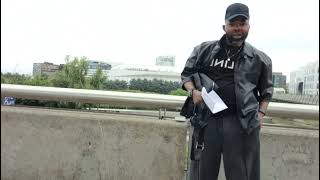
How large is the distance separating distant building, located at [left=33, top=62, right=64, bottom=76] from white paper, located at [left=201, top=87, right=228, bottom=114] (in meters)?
2.71

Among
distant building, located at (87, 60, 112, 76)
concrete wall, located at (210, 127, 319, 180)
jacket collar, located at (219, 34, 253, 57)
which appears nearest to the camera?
jacket collar, located at (219, 34, 253, 57)

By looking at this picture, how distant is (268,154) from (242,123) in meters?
1.22

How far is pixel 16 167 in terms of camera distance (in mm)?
5227

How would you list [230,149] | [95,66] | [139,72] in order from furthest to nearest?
[95,66]
[139,72]
[230,149]

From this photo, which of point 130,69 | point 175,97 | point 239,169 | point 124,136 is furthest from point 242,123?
point 130,69

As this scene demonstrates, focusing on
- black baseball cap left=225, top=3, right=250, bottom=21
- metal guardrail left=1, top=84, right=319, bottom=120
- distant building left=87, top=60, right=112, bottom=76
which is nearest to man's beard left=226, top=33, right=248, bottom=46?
black baseball cap left=225, top=3, right=250, bottom=21

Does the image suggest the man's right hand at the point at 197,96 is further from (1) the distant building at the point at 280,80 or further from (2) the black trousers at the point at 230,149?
(1) the distant building at the point at 280,80

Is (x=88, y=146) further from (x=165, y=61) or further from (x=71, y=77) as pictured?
(x=165, y=61)

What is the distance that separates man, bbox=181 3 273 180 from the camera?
12.5 ft

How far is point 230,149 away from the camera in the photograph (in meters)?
3.88

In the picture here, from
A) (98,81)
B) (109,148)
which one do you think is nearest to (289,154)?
(109,148)

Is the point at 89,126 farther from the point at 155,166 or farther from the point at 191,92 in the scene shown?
the point at 191,92

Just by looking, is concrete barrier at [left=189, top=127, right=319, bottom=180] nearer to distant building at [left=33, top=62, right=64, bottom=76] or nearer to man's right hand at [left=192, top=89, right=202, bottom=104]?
man's right hand at [left=192, top=89, right=202, bottom=104]

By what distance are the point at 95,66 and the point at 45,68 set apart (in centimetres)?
68
